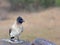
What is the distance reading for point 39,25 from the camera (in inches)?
467

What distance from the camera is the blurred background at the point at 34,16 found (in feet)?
34.2

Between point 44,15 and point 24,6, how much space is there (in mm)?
2030

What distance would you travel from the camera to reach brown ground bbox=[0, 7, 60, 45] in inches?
377

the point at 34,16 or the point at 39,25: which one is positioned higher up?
the point at 34,16

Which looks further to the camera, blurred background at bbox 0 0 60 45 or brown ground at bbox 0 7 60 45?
blurred background at bbox 0 0 60 45

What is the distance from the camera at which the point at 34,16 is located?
→ 13.7m

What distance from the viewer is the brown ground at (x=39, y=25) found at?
958 cm

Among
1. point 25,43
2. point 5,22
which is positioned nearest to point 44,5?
point 5,22

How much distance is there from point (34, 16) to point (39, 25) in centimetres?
188

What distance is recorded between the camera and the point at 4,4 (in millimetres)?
15539

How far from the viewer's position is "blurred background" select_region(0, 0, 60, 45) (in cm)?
1041

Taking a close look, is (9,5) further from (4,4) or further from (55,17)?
(55,17)

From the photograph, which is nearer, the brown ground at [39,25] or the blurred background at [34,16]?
the brown ground at [39,25]

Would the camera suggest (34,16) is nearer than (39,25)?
No
